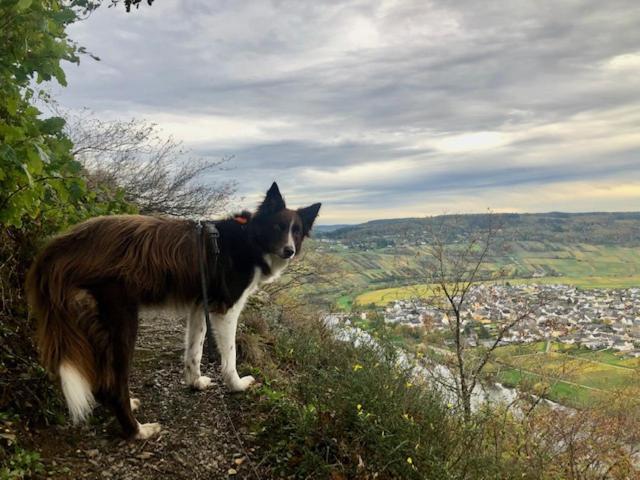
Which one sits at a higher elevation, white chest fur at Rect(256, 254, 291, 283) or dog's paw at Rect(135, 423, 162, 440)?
white chest fur at Rect(256, 254, 291, 283)

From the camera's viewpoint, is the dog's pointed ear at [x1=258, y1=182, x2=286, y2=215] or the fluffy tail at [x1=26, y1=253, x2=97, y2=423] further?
the dog's pointed ear at [x1=258, y1=182, x2=286, y2=215]

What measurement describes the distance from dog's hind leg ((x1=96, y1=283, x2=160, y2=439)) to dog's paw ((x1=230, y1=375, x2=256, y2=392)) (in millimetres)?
1038

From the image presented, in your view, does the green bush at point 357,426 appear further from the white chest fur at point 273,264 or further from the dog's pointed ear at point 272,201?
the dog's pointed ear at point 272,201

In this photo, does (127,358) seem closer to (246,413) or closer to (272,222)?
(246,413)

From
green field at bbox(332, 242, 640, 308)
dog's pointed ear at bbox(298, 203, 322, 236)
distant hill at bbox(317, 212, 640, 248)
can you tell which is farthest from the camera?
green field at bbox(332, 242, 640, 308)

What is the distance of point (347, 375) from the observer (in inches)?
155

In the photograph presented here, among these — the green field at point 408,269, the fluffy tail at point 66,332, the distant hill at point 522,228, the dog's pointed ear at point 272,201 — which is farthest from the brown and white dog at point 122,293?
the green field at point 408,269

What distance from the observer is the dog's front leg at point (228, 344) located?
4223mm

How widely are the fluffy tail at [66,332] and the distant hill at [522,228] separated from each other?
3.44 metres

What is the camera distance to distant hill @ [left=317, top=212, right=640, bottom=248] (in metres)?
9.98

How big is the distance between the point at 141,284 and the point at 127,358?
53cm

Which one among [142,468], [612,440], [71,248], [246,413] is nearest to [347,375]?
[246,413]

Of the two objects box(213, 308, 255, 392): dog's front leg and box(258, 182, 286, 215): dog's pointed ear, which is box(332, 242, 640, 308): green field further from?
box(213, 308, 255, 392): dog's front leg

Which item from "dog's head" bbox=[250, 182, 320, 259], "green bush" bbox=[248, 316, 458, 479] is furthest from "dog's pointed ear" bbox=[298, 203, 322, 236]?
"green bush" bbox=[248, 316, 458, 479]
